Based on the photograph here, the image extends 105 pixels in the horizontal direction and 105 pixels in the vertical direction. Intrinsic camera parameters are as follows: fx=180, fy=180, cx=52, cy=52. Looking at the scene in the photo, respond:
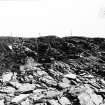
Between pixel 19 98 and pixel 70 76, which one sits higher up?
pixel 70 76

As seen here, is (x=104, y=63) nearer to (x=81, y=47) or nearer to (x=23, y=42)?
(x=81, y=47)

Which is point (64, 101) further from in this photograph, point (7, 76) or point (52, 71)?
point (7, 76)

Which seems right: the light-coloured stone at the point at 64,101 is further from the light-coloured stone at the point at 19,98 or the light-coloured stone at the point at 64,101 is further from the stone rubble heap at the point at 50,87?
the light-coloured stone at the point at 19,98

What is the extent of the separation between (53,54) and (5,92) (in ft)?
19.2

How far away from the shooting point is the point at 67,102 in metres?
10.1

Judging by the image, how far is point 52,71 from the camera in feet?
43.7

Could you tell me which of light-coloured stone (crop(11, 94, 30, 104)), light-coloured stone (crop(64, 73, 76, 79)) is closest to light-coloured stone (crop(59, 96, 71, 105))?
light-coloured stone (crop(11, 94, 30, 104))

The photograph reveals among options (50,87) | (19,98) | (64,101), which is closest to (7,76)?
(19,98)

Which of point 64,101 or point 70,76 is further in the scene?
point 70,76

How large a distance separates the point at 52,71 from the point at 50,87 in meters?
1.99

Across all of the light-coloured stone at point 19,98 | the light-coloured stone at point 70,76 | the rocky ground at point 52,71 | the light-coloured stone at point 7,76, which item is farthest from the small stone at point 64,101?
the light-coloured stone at point 7,76

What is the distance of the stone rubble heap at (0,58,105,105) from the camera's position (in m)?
10.1

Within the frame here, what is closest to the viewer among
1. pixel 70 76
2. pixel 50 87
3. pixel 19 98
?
pixel 19 98

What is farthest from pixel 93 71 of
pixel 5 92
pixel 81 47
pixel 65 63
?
pixel 5 92
